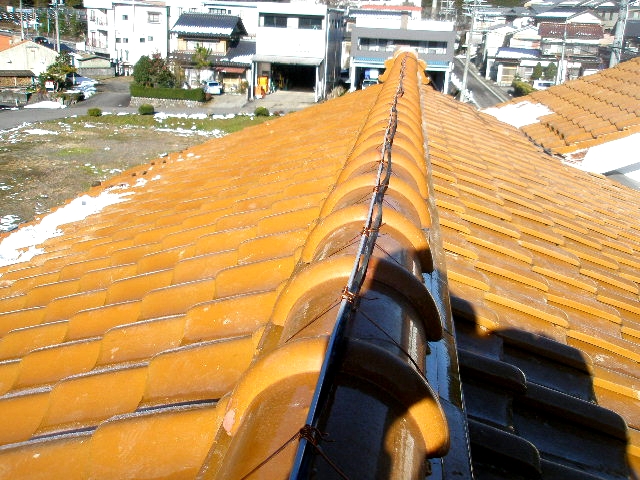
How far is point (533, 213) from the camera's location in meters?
3.96

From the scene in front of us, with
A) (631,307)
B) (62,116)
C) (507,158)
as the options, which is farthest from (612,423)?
(62,116)

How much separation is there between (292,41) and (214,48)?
6436 mm

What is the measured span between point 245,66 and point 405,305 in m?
40.3

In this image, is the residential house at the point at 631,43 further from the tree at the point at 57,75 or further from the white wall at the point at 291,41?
the tree at the point at 57,75

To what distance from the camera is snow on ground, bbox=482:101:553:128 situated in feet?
29.6

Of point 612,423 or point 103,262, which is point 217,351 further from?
point 103,262

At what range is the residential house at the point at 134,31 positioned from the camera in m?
45.8

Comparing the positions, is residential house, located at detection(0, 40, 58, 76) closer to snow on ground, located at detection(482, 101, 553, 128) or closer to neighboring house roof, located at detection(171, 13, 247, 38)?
neighboring house roof, located at detection(171, 13, 247, 38)

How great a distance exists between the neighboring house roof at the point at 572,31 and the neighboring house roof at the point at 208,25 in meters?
22.8

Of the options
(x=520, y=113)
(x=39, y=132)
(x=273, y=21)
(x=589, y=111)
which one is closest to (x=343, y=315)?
(x=589, y=111)

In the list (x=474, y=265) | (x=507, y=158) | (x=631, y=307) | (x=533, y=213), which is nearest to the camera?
(x=474, y=265)

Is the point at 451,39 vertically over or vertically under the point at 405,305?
over

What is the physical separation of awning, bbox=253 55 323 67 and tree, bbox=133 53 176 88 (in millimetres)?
6066

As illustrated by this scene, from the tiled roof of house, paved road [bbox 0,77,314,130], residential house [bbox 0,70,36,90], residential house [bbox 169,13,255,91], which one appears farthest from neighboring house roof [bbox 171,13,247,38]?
the tiled roof of house
